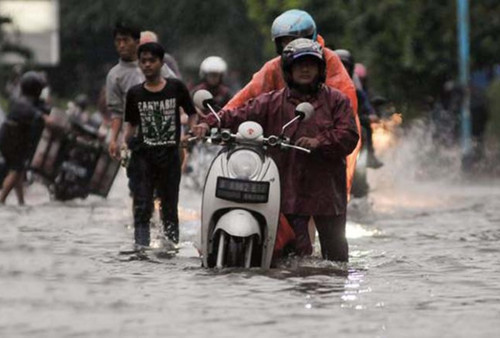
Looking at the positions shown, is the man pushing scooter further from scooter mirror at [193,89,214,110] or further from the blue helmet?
the blue helmet

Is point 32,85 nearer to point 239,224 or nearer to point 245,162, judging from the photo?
point 245,162

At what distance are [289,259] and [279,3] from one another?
29.6 meters

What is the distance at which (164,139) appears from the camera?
593 inches

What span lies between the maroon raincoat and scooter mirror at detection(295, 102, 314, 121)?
0.33 m

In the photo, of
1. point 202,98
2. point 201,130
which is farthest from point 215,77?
point 201,130

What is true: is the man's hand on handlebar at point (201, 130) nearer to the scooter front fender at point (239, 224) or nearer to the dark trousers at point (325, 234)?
the scooter front fender at point (239, 224)

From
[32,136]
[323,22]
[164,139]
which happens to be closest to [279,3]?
[323,22]

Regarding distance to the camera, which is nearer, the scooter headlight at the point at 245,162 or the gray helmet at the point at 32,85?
the scooter headlight at the point at 245,162

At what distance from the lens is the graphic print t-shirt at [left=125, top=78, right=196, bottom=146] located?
14992 millimetres

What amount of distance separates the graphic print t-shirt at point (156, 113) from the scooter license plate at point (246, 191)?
2.80 metres

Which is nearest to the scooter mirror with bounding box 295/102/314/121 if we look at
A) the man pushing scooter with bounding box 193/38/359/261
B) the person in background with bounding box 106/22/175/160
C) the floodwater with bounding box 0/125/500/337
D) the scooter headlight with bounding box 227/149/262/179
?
the man pushing scooter with bounding box 193/38/359/261

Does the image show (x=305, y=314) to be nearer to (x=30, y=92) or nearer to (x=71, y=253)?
(x=71, y=253)

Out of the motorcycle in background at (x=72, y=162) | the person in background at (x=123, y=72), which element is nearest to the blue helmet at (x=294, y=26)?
the person in background at (x=123, y=72)

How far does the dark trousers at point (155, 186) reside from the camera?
15.1m
